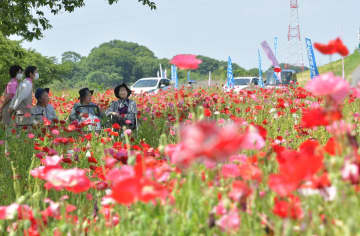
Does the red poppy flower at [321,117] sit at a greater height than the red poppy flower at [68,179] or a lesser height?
greater

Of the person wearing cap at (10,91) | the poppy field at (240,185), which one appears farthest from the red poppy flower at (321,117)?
the person wearing cap at (10,91)

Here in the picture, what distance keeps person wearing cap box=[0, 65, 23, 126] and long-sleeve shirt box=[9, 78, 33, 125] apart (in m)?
0.26

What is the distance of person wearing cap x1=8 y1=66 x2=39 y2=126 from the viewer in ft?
19.0

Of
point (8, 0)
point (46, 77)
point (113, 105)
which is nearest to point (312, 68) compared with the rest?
point (113, 105)

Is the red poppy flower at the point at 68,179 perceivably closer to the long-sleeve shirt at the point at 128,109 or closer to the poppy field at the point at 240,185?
the poppy field at the point at 240,185

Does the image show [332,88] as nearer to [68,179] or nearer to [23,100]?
[68,179]

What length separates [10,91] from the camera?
6.14 metres

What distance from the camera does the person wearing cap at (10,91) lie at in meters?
6.12

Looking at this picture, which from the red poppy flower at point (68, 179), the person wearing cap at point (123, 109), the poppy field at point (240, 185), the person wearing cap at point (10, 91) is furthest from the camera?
the person wearing cap at point (10, 91)

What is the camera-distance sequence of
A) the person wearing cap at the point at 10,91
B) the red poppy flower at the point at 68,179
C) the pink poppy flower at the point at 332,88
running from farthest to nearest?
the person wearing cap at the point at 10,91, the red poppy flower at the point at 68,179, the pink poppy flower at the point at 332,88

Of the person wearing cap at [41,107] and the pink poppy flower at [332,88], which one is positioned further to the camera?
the person wearing cap at [41,107]

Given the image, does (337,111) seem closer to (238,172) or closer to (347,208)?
(347,208)

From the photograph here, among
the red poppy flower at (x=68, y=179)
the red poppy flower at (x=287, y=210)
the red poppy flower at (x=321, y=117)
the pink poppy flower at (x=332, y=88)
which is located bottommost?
the red poppy flower at (x=287, y=210)

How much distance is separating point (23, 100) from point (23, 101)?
5 cm
